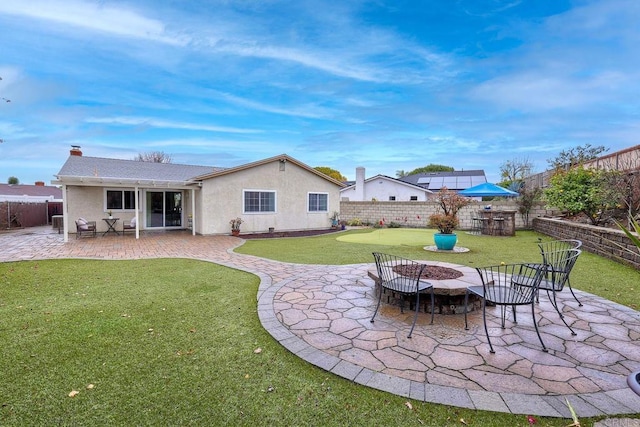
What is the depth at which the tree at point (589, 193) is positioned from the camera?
10.2 meters

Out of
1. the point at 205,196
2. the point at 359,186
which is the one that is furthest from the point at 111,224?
the point at 359,186

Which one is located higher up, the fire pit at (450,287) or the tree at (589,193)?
the tree at (589,193)

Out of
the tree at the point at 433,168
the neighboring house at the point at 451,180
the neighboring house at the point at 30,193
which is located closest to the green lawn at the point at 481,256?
the neighboring house at the point at 451,180

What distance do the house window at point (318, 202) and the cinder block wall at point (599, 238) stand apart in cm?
1076

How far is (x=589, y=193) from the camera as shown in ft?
36.9

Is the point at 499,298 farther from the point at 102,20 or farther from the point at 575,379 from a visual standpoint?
the point at 102,20

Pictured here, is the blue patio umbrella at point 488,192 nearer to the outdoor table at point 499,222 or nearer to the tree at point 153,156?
the outdoor table at point 499,222

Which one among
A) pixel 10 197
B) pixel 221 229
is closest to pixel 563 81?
pixel 221 229

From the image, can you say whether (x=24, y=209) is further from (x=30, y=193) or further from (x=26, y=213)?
(x=30, y=193)

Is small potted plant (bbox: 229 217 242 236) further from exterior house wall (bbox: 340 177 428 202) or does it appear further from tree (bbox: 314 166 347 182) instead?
tree (bbox: 314 166 347 182)

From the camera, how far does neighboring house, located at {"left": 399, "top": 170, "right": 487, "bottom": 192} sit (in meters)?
32.7

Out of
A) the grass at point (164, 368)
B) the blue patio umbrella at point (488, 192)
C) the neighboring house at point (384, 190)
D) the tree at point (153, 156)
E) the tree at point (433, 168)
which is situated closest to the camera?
the grass at point (164, 368)

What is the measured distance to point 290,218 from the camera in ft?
55.0

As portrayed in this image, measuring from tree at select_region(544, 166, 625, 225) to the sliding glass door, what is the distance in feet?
58.3
